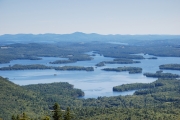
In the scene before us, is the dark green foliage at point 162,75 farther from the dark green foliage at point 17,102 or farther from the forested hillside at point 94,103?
the dark green foliage at point 17,102

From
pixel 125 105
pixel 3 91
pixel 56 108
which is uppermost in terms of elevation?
pixel 56 108

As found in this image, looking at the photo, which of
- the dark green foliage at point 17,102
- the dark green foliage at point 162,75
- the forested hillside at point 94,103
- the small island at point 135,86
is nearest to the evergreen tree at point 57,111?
the forested hillside at point 94,103

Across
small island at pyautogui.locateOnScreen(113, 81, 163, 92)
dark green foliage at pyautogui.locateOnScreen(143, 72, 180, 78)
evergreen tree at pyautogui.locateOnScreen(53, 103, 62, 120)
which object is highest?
evergreen tree at pyautogui.locateOnScreen(53, 103, 62, 120)

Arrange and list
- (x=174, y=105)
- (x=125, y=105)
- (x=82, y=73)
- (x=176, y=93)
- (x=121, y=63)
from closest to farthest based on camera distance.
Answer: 1. (x=174, y=105)
2. (x=125, y=105)
3. (x=176, y=93)
4. (x=82, y=73)
5. (x=121, y=63)

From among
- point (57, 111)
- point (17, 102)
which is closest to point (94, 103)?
point (17, 102)

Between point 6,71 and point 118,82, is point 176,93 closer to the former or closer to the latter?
point 118,82

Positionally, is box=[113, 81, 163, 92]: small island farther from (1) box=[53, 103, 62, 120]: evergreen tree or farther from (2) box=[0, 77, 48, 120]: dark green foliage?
(1) box=[53, 103, 62, 120]: evergreen tree

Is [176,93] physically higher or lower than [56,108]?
lower

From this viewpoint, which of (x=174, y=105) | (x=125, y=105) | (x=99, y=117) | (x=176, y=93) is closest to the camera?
(x=99, y=117)

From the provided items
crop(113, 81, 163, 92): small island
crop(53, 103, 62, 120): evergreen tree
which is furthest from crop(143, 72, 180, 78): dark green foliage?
crop(53, 103, 62, 120): evergreen tree

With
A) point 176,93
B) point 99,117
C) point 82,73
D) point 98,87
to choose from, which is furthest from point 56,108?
point 82,73

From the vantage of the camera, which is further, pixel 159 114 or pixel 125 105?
pixel 125 105
